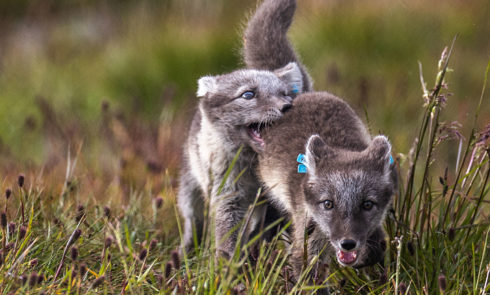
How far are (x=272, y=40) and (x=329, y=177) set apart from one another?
6.11 feet

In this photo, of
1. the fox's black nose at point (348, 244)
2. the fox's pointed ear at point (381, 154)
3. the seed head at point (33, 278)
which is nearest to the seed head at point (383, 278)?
the fox's black nose at point (348, 244)

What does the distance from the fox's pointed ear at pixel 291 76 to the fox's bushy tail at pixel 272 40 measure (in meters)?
Result: 0.23

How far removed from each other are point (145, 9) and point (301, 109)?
308 inches

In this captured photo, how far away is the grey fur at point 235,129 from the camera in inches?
186

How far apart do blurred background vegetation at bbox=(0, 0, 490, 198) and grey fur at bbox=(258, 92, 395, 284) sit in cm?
177

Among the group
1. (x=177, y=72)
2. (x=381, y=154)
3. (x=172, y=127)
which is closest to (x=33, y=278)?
(x=381, y=154)

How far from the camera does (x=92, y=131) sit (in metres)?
7.72

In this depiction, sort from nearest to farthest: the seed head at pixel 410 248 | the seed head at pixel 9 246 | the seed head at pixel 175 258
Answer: the seed head at pixel 175 258, the seed head at pixel 9 246, the seed head at pixel 410 248

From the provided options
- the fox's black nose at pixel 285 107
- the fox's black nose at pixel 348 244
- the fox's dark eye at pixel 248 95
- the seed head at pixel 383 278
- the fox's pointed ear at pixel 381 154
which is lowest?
the seed head at pixel 383 278

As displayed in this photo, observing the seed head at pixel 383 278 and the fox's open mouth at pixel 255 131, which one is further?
the fox's open mouth at pixel 255 131

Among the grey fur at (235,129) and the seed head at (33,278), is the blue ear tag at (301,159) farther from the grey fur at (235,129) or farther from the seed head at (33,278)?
the seed head at (33,278)

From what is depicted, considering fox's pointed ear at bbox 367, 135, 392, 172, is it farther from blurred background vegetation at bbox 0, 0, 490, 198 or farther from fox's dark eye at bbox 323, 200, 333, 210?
blurred background vegetation at bbox 0, 0, 490, 198

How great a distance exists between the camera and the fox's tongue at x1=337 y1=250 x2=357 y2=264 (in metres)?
3.62

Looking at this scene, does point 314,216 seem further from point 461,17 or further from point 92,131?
point 461,17
